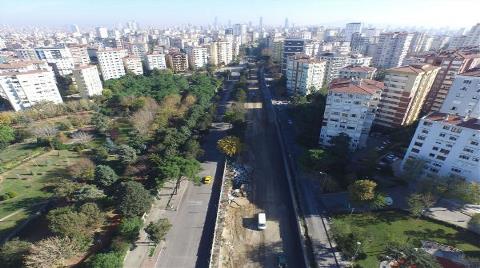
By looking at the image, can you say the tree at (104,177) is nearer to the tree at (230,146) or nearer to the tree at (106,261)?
the tree at (106,261)

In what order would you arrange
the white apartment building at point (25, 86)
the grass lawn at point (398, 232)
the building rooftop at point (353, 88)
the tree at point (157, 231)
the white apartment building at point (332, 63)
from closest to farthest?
the tree at point (157, 231) < the grass lawn at point (398, 232) < the building rooftop at point (353, 88) < the white apartment building at point (25, 86) < the white apartment building at point (332, 63)

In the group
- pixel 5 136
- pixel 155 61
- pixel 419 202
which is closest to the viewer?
pixel 419 202

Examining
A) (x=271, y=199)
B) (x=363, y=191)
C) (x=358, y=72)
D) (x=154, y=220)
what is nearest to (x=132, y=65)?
(x=358, y=72)

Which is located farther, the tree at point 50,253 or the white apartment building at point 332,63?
the white apartment building at point 332,63

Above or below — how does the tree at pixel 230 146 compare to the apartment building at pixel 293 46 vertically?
below

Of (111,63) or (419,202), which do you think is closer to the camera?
(419,202)

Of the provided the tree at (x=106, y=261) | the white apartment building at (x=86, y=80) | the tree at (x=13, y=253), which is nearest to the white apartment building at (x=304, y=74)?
the white apartment building at (x=86, y=80)

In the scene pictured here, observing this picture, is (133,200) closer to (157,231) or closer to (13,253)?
(157,231)
